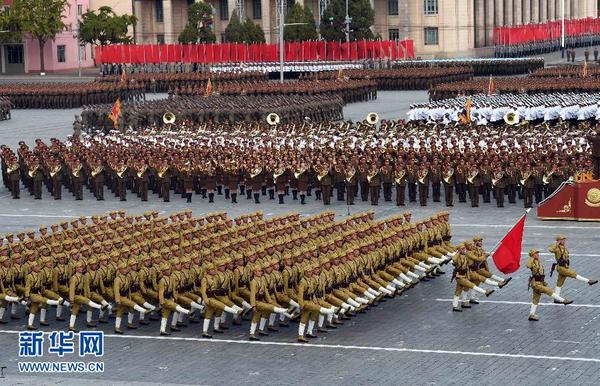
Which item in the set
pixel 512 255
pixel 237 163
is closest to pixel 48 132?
pixel 237 163

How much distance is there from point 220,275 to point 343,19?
7909 centimetres

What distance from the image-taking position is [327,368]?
19.9 metres

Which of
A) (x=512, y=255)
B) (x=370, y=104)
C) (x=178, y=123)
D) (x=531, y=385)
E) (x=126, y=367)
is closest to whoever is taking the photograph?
(x=531, y=385)

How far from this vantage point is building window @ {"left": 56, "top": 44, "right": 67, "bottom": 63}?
10731 cm

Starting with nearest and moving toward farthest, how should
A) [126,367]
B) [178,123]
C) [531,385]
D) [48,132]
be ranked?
[531,385] < [126,367] < [178,123] < [48,132]

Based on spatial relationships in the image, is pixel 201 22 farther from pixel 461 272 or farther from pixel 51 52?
pixel 461 272

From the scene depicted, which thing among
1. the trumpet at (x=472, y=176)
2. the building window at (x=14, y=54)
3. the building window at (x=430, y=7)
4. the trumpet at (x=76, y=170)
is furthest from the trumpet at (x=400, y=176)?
the building window at (x=14, y=54)

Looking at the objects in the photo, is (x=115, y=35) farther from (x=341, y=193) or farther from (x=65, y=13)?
(x=341, y=193)

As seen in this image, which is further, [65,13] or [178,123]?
[65,13]

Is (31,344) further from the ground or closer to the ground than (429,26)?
closer to the ground

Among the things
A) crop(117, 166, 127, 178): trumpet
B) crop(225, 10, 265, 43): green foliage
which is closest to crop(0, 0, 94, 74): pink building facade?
crop(225, 10, 265, 43): green foliage

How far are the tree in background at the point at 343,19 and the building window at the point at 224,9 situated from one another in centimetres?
1720

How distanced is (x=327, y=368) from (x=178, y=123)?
29488 mm

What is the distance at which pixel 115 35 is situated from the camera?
10025 centimetres
